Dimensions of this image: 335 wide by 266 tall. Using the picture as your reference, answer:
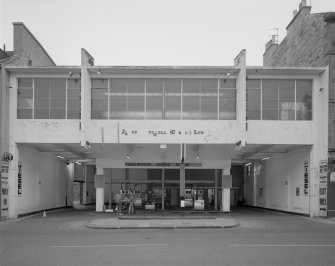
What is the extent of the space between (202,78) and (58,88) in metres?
8.30

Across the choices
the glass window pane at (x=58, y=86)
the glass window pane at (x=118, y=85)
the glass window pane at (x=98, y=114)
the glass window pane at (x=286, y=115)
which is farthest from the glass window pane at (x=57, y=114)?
the glass window pane at (x=286, y=115)

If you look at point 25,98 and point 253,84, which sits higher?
point 253,84

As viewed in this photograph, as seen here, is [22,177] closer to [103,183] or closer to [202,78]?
[103,183]

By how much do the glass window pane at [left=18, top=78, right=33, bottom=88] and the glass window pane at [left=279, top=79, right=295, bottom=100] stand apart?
47.0ft

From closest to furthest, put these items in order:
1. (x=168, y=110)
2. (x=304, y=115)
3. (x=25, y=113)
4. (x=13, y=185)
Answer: (x=13, y=185), (x=25, y=113), (x=304, y=115), (x=168, y=110)

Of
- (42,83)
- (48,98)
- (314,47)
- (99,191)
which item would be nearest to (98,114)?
(48,98)

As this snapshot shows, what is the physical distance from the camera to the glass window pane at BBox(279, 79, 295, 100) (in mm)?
26250

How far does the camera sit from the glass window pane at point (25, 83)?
85.5ft

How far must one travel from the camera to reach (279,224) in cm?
2209

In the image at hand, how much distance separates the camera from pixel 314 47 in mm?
27641

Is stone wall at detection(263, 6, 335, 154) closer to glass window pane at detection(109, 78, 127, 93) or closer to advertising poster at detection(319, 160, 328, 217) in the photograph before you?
advertising poster at detection(319, 160, 328, 217)

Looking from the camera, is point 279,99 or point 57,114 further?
point 279,99

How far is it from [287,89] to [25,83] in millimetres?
15043

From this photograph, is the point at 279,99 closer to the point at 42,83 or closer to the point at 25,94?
the point at 42,83
